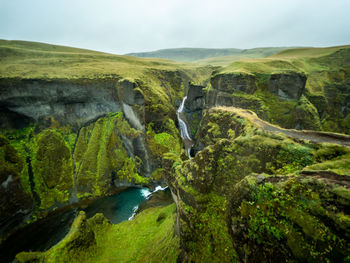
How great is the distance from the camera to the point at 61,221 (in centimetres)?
2625

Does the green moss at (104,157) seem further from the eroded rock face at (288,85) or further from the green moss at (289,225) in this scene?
the eroded rock face at (288,85)

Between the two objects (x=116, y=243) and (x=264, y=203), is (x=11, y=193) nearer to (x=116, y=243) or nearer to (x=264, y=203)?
(x=116, y=243)

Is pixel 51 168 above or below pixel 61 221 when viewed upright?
above

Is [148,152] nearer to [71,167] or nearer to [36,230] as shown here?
[71,167]

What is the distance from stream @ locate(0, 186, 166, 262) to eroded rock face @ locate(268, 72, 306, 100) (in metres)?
33.5

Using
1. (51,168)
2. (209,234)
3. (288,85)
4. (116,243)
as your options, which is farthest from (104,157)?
(288,85)

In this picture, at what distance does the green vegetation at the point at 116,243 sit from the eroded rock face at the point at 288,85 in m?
32.9

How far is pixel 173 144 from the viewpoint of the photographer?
36.9 m

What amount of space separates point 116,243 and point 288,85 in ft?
137

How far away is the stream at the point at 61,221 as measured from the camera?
22.3 m

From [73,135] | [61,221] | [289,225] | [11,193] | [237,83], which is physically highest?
[289,225]

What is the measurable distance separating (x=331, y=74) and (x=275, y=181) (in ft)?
177

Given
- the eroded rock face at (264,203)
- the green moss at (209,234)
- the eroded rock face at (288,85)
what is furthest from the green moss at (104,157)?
the eroded rock face at (288,85)

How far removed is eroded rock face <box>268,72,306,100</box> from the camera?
102 feet
